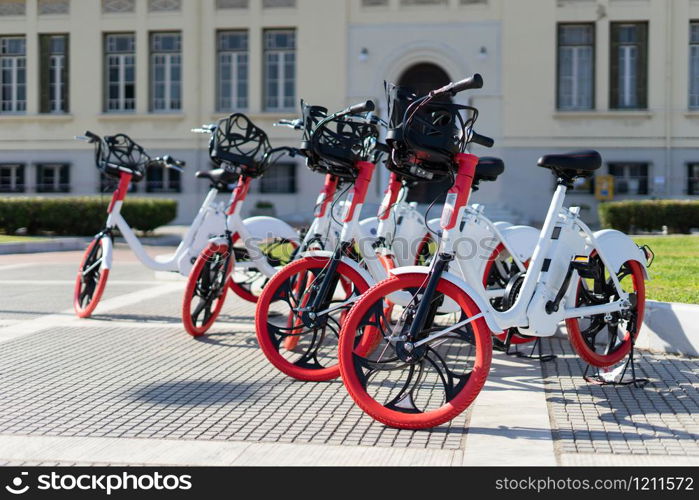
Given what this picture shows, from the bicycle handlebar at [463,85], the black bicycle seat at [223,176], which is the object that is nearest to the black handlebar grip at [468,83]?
the bicycle handlebar at [463,85]

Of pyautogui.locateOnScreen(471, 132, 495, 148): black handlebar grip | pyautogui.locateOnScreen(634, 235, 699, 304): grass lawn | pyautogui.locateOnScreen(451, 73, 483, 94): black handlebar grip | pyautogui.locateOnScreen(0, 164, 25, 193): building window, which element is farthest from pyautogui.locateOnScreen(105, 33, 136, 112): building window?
pyautogui.locateOnScreen(451, 73, 483, 94): black handlebar grip

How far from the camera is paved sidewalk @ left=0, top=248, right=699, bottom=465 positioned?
13.8ft

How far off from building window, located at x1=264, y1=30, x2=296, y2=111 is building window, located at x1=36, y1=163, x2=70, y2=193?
6.36 m

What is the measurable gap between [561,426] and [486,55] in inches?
833

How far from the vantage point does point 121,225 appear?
8.84 meters

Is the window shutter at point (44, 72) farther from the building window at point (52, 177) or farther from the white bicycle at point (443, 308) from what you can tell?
the white bicycle at point (443, 308)

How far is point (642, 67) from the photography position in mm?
24844

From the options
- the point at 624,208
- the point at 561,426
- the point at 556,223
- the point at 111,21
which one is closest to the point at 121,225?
the point at 556,223

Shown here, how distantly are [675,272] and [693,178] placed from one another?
1575 centimetres

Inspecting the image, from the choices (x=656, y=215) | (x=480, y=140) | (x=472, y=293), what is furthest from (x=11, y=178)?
(x=472, y=293)

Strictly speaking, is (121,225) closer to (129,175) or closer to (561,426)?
(129,175)

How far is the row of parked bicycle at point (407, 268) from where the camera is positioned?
474 centimetres

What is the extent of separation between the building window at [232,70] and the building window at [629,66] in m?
9.93

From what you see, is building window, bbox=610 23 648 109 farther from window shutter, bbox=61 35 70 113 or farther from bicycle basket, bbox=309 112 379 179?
bicycle basket, bbox=309 112 379 179
